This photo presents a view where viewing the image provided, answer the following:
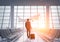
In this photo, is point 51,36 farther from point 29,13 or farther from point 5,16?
point 5,16

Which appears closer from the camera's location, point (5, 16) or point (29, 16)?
point (29, 16)

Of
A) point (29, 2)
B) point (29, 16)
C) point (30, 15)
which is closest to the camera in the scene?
point (29, 2)

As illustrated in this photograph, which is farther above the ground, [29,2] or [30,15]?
[29,2]

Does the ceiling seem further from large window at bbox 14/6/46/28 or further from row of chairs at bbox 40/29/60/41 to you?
row of chairs at bbox 40/29/60/41

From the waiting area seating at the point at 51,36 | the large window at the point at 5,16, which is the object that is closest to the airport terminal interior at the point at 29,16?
the large window at the point at 5,16

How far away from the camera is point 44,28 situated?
2361 centimetres

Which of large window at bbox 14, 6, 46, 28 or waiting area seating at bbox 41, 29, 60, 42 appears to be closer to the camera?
waiting area seating at bbox 41, 29, 60, 42

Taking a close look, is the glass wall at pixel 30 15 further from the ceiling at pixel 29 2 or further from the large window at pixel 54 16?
the ceiling at pixel 29 2

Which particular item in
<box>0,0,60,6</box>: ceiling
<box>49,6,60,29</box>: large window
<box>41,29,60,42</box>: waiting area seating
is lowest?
<box>41,29,60,42</box>: waiting area seating

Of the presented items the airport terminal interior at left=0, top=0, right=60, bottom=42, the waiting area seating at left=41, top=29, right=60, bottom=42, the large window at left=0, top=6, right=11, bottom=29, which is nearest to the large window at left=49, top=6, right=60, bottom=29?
the airport terminal interior at left=0, top=0, right=60, bottom=42

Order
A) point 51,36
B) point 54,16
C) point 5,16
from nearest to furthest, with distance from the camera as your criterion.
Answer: point 51,36
point 54,16
point 5,16

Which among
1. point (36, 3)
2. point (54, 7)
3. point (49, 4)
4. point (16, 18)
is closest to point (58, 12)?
point (54, 7)

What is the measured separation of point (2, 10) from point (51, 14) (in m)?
8.25

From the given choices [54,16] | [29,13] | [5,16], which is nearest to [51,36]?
[54,16]
